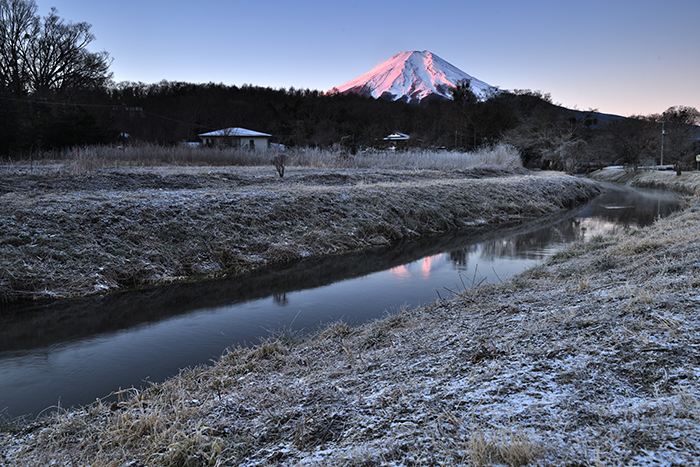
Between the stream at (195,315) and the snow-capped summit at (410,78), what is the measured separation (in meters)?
118

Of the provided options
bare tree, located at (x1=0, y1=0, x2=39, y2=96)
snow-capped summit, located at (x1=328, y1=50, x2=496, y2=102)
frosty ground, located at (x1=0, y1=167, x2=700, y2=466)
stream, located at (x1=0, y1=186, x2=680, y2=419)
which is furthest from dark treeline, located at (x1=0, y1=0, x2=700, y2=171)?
snow-capped summit, located at (x1=328, y1=50, x2=496, y2=102)

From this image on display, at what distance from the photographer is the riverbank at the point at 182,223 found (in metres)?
8.30

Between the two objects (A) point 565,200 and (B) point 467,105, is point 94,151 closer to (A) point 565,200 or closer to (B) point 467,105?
(A) point 565,200

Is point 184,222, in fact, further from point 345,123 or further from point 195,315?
point 345,123

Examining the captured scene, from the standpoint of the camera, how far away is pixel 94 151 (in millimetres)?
22500

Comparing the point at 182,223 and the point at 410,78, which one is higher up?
the point at 410,78

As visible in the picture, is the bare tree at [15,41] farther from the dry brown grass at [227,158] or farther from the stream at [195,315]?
the stream at [195,315]

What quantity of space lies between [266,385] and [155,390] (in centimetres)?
118

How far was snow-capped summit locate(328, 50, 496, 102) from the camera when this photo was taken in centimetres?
12662

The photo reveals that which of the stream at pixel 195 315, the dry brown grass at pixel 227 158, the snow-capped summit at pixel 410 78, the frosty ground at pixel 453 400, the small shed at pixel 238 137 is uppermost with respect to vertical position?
the snow-capped summit at pixel 410 78

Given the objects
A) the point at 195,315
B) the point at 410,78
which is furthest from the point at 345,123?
the point at 410,78

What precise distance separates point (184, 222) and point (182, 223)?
0.23 feet

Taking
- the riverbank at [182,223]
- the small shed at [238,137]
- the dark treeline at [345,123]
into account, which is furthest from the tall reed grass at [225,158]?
the small shed at [238,137]

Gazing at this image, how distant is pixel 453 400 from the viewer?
2742 millimetres
